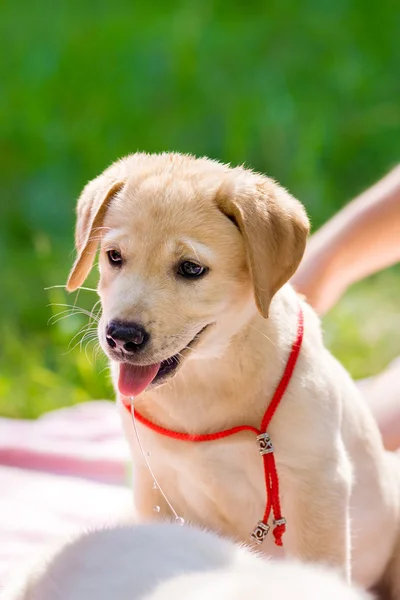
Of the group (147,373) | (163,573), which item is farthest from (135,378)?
(163,573)

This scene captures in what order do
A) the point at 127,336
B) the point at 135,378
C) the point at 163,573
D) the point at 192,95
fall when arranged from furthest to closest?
the point at 192,95
the point at 135,378
the point at 127,336
the point at 163,573

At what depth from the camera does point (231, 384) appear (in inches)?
70.9

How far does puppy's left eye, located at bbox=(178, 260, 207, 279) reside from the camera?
170cm

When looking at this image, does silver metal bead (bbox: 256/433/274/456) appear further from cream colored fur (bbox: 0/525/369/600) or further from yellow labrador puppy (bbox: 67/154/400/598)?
cream colored fur (bbox: 0/525/369/600)

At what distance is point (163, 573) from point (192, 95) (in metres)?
4.86

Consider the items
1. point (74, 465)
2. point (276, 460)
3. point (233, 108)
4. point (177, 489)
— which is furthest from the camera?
point (233, 108)

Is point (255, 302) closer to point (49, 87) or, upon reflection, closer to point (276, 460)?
point (276, 460)

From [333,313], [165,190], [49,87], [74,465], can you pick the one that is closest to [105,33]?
[49,87]

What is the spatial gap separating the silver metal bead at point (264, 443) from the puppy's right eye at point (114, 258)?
0.42m

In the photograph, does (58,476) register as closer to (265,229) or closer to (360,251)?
(360,251)

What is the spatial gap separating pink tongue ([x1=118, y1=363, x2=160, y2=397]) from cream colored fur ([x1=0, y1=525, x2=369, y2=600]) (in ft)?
1.18

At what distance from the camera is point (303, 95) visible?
584cm

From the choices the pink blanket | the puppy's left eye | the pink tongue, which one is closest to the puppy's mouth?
the pink tongue

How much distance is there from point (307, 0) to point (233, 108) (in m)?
0.98
